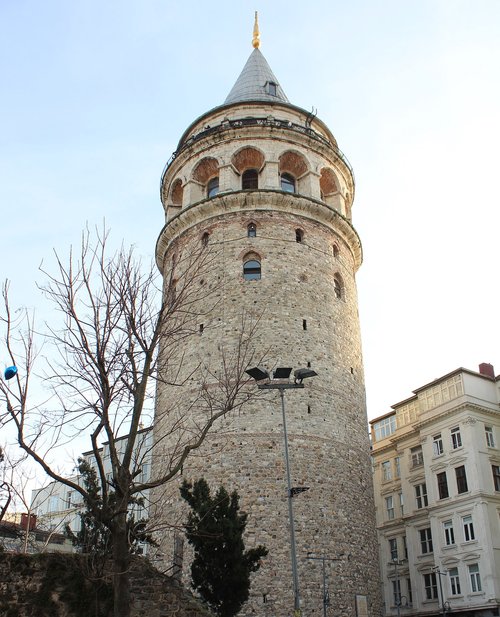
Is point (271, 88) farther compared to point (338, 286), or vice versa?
point (271, 88)

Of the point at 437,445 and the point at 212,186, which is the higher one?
the point at 212,186

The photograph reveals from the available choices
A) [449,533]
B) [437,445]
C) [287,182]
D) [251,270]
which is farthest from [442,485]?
[287,182]

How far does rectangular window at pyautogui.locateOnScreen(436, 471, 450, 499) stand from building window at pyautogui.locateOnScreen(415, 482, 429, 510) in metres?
1.87

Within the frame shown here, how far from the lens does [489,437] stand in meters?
30.5

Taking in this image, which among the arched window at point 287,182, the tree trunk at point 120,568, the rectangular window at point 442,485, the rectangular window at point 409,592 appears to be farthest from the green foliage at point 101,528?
the rectangular window at point 409,592

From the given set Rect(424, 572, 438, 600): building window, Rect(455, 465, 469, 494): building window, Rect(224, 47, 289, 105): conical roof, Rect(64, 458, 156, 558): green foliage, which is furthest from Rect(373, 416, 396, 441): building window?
Rect(64, 458, 156, 558): green foliage

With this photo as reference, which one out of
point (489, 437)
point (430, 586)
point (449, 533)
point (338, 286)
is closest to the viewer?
Result: point (338, 286)

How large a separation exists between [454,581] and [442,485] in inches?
159

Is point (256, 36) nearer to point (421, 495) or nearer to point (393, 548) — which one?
point (421, 495)

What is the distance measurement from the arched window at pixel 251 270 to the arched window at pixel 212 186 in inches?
170

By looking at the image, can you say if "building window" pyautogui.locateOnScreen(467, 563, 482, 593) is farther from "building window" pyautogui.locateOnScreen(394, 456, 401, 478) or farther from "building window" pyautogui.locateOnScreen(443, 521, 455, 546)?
"building window" pyautogui.locateOnScreen(394, 456, 401, 478)

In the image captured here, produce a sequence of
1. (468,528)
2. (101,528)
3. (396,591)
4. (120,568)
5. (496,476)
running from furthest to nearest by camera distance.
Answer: (396,591)
(496,476)
(468,528)
(101,528)
(120,568)

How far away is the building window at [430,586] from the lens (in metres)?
30.7

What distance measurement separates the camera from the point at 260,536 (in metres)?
19.5
